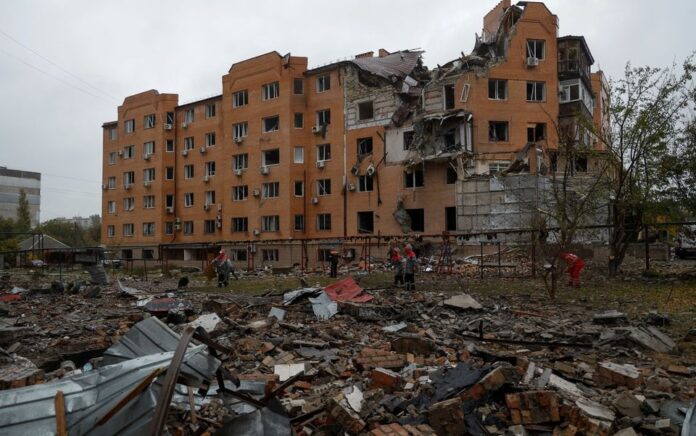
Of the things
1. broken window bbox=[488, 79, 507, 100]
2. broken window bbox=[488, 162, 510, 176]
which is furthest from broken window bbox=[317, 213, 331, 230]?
broken window bbox=[488, 79, 507, 100]

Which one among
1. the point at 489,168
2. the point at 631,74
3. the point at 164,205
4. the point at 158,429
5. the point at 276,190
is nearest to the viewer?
the point at 158,429

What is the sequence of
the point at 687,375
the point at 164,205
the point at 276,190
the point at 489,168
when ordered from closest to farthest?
1. the point at 687,375
2. the point at 489,168
3. the point at 276,190
4. the point at 164,205

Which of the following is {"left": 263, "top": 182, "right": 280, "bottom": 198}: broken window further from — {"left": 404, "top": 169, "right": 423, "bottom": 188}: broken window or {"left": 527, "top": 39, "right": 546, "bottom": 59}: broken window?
{"left": 527, "top": 39, "right": 546, "bottom": 59}: broken window

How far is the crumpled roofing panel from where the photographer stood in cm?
3571

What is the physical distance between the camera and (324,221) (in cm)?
3706

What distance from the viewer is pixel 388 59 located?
37.8 metres

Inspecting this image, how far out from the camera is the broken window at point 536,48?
31.9 m

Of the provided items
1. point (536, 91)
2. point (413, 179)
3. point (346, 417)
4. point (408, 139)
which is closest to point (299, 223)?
point (413, 179)

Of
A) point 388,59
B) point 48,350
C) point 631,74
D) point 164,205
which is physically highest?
point 388,59

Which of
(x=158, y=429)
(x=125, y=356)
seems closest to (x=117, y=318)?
(x=125, y=356)

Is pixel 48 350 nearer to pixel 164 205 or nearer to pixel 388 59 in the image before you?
pixel 388 59

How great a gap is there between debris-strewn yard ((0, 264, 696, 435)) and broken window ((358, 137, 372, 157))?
22.5 meters

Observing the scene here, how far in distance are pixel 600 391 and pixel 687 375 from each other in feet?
5.26

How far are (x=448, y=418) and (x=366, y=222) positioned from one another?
3100 cm
